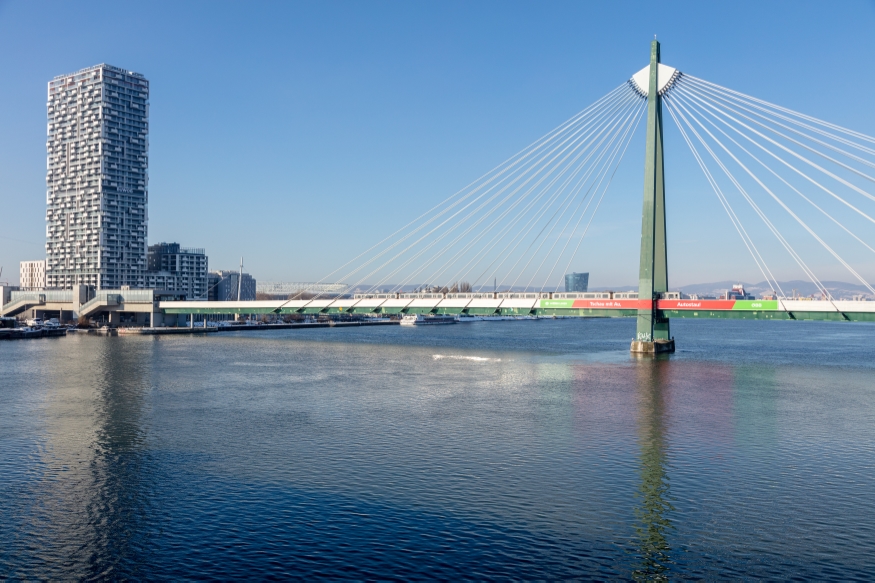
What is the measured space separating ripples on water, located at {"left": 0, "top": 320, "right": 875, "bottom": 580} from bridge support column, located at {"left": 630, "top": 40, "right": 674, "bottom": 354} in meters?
15.7

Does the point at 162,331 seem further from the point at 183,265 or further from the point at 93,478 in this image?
the point at 183,265

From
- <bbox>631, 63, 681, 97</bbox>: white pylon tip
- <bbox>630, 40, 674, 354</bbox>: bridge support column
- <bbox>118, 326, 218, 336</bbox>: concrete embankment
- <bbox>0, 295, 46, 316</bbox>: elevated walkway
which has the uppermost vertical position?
<bbox>631, 63, 681, 97</bbox>: white pylon tip

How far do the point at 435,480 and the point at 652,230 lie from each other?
3869cm

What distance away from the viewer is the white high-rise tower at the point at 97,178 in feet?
469

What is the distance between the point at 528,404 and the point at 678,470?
Answer: 39.2 feet

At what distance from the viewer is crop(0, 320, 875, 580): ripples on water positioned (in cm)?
1362

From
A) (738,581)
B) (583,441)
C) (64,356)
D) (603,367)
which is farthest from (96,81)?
(738,581)

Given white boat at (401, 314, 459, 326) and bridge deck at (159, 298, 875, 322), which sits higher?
bridge deck at (159, 298, 875, 322)

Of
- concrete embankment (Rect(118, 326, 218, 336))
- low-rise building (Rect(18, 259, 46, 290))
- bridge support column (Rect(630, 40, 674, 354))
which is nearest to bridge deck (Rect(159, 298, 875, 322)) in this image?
bridge support column (Rect(630, 40, 674, 354))

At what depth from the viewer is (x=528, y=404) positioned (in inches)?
1248

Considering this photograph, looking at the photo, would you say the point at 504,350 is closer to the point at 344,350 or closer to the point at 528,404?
the point at 344,350

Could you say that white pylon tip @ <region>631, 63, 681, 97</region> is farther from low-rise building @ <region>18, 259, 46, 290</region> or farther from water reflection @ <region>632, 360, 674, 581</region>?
low-rise building @ <region>18, 259, 46, 290</region>

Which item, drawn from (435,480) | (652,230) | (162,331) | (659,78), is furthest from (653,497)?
(162,331)

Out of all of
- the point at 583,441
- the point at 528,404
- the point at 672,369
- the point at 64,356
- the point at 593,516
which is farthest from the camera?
the point at 64,356
